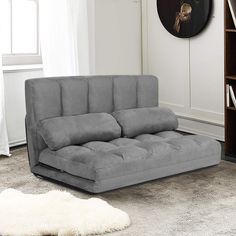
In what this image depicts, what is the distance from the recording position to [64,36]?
5.33 meters

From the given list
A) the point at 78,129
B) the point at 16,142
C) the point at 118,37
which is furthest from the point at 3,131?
the point at 118,37

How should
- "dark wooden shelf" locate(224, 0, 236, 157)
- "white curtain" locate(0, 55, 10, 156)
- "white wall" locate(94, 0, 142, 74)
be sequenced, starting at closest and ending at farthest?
1. "dark wooden shelf" locate(224, 0, 236, 157)
2. "white curtain" locate(0, 55, 10, 156)
3. "white wall" locate(94, 0, 142, 74)

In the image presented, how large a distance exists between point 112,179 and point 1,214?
78cm

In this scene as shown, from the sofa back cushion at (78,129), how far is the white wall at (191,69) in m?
1.60

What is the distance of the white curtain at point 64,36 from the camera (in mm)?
5215

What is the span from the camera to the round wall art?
5.27m

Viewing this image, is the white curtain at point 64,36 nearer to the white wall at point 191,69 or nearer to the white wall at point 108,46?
the white wall at point 108,46

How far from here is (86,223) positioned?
296 centimetres

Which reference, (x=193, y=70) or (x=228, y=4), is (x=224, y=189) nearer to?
(x=228, y=4)

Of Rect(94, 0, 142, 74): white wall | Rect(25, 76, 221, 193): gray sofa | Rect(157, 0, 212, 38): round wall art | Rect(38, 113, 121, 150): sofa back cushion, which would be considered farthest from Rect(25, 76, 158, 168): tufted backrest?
Rect(94, 0, 142, 74): white wall

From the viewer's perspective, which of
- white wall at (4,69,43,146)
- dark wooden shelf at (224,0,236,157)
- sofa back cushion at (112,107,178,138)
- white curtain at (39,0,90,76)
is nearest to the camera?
sofa back cushion at (112,107,178,138)

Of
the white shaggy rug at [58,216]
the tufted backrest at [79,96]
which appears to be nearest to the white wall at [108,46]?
the tufted backrest at [79,96]

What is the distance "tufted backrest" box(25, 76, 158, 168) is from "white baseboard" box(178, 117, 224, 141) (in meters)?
1.04

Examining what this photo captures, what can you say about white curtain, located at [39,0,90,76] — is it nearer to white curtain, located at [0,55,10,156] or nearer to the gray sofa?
white curtain, located at [0,55,10,156]
